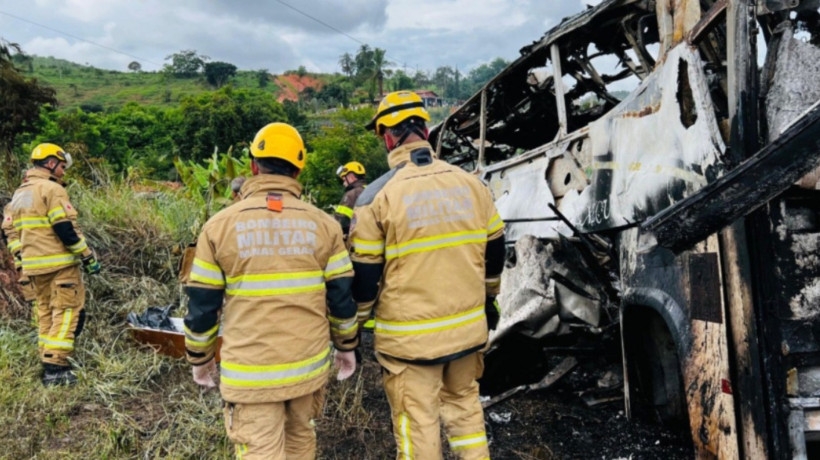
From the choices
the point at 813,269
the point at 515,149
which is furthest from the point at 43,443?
the point at 515,149

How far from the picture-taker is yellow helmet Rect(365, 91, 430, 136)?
2244mm

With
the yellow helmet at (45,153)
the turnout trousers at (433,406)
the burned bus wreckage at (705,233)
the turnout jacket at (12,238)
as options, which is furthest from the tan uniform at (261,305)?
the turnout jacket at (12,238)

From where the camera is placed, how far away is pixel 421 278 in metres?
2.09

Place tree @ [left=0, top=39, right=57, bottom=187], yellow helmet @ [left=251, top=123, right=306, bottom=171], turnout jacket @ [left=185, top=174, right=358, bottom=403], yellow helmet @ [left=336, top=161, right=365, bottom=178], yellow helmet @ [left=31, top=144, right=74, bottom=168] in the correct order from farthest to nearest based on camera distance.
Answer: tree @ [left=0, top=39, right=57, bottom=187]
yellow helmet @ [left=336, top=161, right=365, bottom=178]
yellow helmet @ [left=31, top=144, right=74, bottom=168]
yellow helmet @ [left=251, top=123, right=306, bottom=171]
turnout jacket @ [left=185, top=174, right=358, bottom=403]

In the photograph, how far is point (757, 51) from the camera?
1552 millimetres

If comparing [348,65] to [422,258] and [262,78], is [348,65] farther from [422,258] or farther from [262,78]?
[422,258]

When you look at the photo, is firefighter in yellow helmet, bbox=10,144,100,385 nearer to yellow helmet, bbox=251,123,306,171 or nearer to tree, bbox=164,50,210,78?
yellow helmet, bbox=251,123,306,171

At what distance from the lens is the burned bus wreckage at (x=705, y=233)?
1481mm

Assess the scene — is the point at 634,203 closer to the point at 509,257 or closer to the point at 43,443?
the point at 509,257

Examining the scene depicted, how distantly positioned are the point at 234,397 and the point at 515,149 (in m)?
5.08

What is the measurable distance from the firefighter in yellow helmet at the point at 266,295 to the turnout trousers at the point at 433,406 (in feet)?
1.14

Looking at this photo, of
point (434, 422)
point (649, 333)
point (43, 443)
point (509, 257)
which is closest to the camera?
Answer: point (434, 422)

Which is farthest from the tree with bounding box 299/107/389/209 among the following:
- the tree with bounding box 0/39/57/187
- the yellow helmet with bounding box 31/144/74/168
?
the yellow helmet with bounding box 31/144/74/168

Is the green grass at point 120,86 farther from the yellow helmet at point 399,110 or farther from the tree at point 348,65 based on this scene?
the yellow helmet at point 399,110
